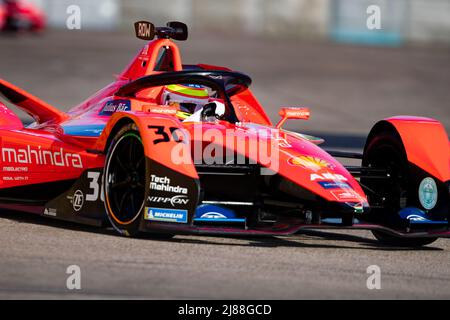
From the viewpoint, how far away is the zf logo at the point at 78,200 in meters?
8.95

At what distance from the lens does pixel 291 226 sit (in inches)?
326

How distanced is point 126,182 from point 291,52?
24.1m

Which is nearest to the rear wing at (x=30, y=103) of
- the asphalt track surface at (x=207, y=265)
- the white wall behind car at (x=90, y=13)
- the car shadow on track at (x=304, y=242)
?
the asphalt track surface at (x=207, y=265)

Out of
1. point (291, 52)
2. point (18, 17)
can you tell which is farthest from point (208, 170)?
point (18, 17)

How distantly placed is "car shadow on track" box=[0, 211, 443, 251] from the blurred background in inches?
300

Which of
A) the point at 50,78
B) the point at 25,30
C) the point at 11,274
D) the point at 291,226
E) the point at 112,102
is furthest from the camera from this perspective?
the point at 25,30

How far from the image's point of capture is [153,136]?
8.25 meters

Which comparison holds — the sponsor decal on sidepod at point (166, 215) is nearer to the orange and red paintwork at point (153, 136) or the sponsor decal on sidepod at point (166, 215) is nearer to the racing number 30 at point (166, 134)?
the orange and red paintwork at point (153, 136)

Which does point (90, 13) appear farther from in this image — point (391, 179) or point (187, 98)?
point (391, 179)

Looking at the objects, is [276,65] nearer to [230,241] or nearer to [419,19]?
[419,19]

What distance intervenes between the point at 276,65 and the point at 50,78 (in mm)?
7033

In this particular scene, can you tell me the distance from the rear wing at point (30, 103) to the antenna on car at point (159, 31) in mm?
1159

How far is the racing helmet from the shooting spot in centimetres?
970
